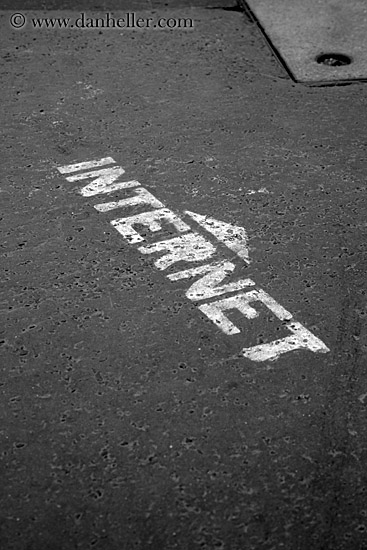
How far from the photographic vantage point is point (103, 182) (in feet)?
15.1

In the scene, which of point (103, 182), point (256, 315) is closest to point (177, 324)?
point (256, 315)

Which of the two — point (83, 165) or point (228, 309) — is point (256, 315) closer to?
point (228, 309)

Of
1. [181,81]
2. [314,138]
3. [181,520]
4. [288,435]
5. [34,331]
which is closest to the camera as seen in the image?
[181,520]

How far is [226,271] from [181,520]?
1.43m

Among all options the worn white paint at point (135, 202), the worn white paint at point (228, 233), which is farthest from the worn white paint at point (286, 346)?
the worn white paint at point (135, 202)

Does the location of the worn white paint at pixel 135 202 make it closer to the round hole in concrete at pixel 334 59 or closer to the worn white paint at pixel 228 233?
the worn white paint at pixel 228 233

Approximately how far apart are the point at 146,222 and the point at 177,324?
807mm

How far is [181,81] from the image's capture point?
571cm

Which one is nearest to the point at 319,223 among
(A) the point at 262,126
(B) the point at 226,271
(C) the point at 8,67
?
(B) the point at 226,271

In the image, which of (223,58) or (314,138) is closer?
(314,138)

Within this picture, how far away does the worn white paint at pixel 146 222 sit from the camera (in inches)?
165

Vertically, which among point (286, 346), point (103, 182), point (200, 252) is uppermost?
point (103, 182)

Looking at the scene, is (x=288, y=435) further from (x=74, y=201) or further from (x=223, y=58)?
(x=223, y=58)

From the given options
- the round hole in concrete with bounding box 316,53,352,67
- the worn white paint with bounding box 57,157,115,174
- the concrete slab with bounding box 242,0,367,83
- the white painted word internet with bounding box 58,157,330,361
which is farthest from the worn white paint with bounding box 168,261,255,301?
the round hole in concrete with bounding box 316,53,352,67
